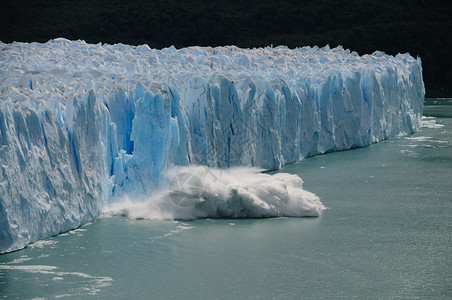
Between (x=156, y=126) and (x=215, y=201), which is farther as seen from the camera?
(x=156, y=126)

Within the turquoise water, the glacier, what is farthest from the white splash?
the turquoise water

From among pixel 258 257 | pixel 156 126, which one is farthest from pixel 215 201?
pixel 258 257

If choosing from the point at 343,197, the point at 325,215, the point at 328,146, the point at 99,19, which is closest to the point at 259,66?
the point at 328,146

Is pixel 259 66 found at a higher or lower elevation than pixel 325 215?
higher

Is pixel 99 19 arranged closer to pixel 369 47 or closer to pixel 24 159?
pixel 369 47

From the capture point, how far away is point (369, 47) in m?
33.9

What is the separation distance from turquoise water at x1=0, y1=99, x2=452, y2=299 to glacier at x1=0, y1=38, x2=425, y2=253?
0.34 meters

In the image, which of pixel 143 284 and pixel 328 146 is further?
pixel 328 146

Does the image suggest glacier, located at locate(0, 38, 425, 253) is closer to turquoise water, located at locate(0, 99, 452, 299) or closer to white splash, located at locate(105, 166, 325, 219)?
white splash, located at locate(105, 166, 325, 219)

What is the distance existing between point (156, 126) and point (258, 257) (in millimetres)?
2536

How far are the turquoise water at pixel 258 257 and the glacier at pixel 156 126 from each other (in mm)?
337

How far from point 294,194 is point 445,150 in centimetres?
688

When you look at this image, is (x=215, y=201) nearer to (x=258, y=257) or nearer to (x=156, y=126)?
(x=156, y=126)

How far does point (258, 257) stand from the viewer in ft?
24.2
